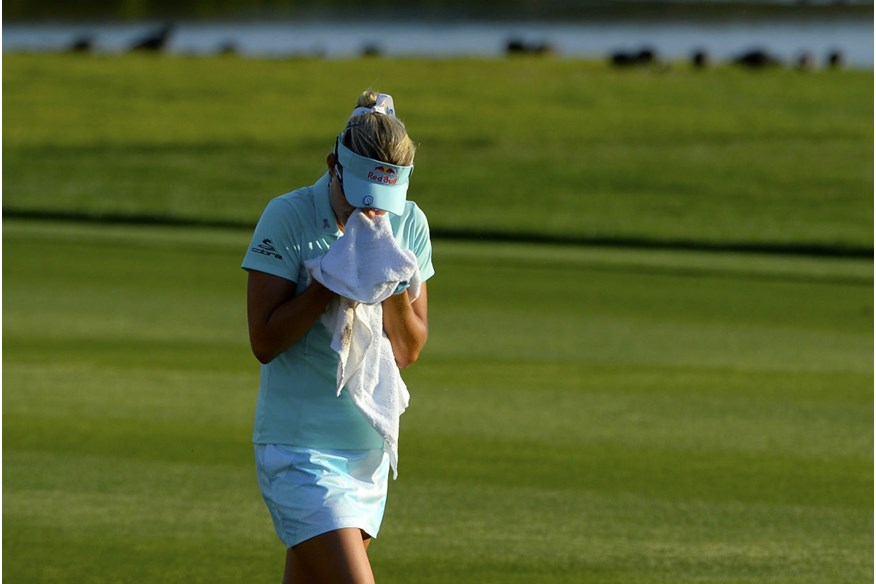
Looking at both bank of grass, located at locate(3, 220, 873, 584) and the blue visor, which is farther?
bank of grass, located at locate(3, 220, 873, 584)

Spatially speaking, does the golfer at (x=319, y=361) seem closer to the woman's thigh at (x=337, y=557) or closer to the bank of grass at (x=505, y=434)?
the woman's thigh at (x=337, y=557)

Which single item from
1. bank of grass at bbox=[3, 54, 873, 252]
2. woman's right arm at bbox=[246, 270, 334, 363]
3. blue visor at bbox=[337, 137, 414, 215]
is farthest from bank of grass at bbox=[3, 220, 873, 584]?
bank of grass at bbox=[3, 54, 873, 252]

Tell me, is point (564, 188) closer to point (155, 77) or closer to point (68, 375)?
point (155, 77)

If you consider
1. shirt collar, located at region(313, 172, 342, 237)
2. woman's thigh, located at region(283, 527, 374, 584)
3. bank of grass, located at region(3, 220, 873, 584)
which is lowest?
bank of grass, located at region(3, 220, 873, 584)

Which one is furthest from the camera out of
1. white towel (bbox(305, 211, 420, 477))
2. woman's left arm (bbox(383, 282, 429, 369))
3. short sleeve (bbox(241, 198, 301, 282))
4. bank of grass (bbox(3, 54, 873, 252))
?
bank of grass (bbox(3, 54, 873, 252))

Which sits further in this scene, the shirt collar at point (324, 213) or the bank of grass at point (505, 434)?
the bank of grass at point (505, 434)

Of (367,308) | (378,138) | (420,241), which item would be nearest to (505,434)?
(420,241)

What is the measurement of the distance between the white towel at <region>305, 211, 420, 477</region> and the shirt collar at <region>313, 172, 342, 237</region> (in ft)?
0.52

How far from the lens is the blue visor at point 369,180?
3988mm

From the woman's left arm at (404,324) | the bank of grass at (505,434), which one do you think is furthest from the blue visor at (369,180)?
the bank of grass at (505,434)

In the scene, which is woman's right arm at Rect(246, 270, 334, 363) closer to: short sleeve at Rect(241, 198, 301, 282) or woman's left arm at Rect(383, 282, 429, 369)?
short sleeve at Rect(241, 198, 301, 282)

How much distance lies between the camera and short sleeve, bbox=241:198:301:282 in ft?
13.5

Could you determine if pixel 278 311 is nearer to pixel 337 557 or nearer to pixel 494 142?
pixel 337 557

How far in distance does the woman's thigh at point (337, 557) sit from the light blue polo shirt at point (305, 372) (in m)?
0.23
